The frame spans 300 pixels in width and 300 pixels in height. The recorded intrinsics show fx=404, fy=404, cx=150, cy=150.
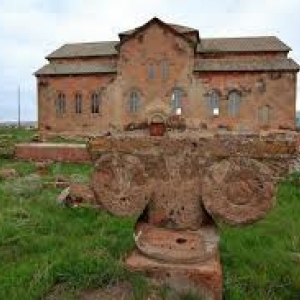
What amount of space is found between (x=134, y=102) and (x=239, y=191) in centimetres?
2621

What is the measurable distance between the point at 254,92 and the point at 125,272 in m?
25.8

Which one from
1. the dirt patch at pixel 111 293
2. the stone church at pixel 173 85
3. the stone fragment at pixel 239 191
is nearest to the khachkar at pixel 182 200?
the stone fragment at pixel 239 191

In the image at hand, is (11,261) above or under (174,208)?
under

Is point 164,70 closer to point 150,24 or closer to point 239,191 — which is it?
point 150,24

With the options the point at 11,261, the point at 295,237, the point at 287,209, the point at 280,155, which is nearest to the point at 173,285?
the point at 11,261

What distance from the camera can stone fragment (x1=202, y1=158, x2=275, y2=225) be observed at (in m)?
3.01

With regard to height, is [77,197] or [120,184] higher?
[120,184]

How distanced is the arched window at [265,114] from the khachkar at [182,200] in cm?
2488

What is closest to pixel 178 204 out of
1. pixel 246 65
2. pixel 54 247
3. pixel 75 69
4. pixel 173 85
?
pixel 54 247

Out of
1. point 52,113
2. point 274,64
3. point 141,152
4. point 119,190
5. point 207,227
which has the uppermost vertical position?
point 274,64

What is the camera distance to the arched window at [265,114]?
88.9 feet

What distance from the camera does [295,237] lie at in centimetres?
470

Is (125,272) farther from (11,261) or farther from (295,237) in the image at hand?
(295,237)

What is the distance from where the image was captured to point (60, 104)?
3031 centimetres
